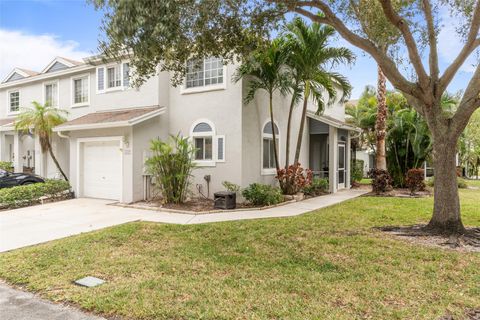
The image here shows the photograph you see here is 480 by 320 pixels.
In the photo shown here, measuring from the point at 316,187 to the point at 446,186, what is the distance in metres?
8.42

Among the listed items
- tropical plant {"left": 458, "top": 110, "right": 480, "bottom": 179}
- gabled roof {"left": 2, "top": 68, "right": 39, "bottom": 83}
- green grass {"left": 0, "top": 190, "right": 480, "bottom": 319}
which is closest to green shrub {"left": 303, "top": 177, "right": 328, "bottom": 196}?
green grass {"left": 0, "top": 190, "right": 480, "bottom": 319}

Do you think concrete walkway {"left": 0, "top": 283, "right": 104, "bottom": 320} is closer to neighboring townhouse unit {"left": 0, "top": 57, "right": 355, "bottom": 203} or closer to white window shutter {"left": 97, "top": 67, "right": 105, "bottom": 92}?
neighboring townhouse unit {"left": 0, "top": 57, "right": 355, "bottom": 203}

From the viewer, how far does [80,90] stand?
17844mm

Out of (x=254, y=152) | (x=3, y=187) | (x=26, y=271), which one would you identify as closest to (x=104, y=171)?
(x=3, y=187)

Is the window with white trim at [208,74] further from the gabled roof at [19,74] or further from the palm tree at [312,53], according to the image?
the gabled roof at [19,74]

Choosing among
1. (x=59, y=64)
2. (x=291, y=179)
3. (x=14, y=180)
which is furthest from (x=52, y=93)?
(x=291, y=179)

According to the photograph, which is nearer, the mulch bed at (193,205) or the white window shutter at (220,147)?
the mulch bed at (193,205)

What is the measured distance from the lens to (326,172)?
18734 millimetres

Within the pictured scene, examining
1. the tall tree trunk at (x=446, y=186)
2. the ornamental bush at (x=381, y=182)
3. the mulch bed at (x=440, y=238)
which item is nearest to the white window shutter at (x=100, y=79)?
the mulch bed at (x=440, y=238)

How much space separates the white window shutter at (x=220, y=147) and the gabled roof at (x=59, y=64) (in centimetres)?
961

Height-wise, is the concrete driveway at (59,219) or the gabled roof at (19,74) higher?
the gabled roof at (19,74)

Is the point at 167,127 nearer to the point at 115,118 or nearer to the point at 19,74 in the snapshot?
Result: the point at 115,118

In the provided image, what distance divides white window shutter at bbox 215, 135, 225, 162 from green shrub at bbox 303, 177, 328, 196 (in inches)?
173

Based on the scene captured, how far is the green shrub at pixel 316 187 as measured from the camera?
15738 mm
